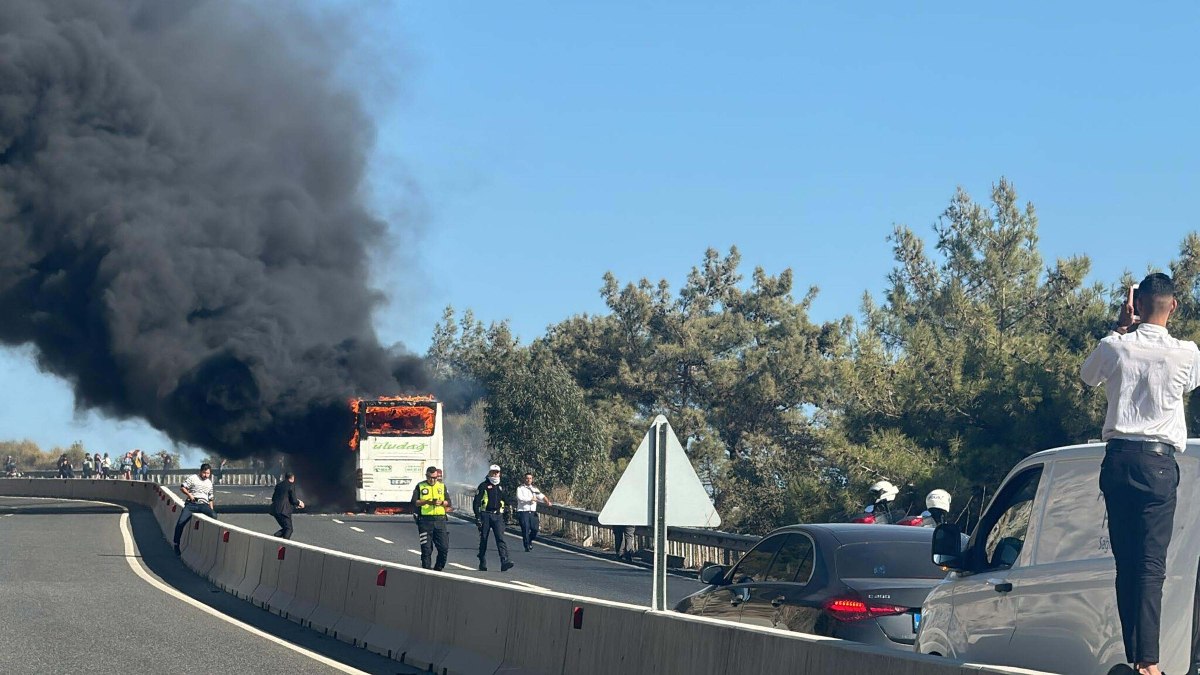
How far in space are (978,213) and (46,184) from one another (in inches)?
1347

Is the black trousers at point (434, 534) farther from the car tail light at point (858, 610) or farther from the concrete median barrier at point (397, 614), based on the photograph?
the car tail light at point (858, 610)

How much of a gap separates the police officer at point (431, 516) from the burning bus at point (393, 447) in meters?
19.9

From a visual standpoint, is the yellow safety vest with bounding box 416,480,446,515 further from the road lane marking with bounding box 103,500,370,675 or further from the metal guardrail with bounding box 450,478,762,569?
the road lane marking with bounding box 103,500,370,675

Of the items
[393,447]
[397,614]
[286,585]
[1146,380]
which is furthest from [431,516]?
[393,447]

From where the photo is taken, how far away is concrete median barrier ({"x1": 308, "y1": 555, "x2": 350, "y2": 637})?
577 inches

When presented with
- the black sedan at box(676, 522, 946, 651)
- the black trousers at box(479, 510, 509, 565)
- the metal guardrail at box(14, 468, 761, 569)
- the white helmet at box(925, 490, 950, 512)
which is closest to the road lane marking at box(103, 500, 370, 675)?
the black sedan at box(676, 522, 946, 651)

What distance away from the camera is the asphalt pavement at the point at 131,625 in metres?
11.8

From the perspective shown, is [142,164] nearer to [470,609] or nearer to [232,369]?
[232,369]

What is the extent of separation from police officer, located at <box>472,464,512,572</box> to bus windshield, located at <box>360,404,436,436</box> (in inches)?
662

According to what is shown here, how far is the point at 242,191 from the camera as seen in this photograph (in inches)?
2325

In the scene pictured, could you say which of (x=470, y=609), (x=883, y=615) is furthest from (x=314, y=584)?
(x=883, y=615)

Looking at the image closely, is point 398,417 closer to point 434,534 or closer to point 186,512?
point 186,512

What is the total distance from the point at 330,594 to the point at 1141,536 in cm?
1109

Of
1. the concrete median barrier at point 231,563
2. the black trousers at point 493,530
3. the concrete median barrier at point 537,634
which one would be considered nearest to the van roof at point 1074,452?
the concrete median barrier at point 537,634
